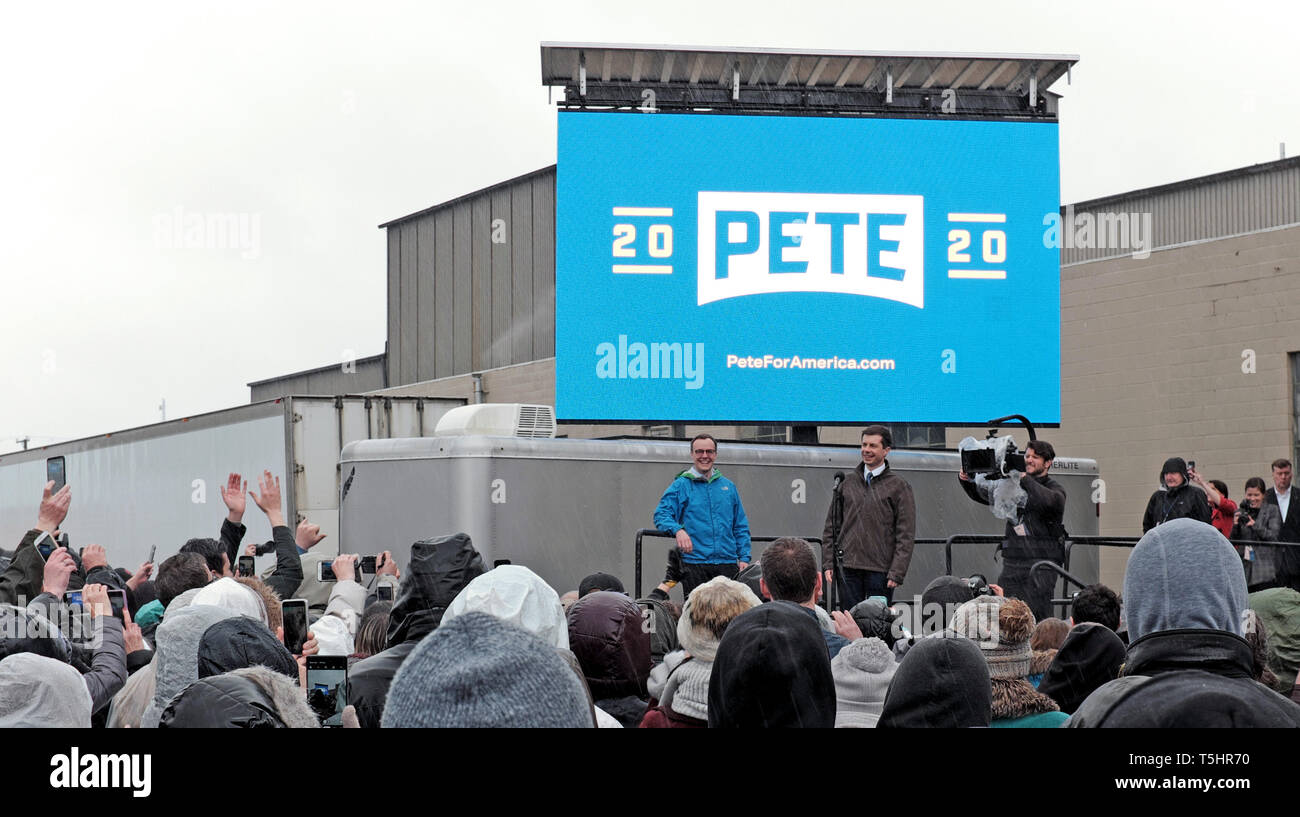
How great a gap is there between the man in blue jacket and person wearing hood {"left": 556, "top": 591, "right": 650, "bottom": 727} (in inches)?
200

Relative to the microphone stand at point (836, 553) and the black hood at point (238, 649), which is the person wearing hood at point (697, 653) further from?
the microphone stand at point (836, 553)

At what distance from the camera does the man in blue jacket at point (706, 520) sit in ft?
32.3

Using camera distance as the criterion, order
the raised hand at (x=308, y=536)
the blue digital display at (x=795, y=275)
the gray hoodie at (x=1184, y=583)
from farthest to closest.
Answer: the blue digital display at (x=795, y=275)
the raised hand at (x=308, y=536)
the gray hoodie at (x=1184, y=583)

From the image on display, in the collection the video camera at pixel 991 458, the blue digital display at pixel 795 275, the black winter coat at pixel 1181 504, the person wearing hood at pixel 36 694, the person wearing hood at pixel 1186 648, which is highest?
the blue digital display at pixel 795 275

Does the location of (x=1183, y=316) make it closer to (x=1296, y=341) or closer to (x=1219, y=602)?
(x=1296, y=341)

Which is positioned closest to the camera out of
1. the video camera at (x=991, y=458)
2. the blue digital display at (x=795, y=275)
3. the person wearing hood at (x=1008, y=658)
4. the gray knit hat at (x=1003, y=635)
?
the person wearing hood at (x=1008, y=658)

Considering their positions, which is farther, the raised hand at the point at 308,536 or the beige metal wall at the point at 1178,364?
the beige metal wall at the point at 1178,364

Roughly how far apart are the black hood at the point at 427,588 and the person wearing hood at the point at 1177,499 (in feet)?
19.3

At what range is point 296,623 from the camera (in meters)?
4.73

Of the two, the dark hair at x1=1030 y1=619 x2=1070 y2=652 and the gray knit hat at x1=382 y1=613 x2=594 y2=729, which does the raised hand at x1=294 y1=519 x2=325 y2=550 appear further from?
the gray knit hat at x1=382 y1=613 x2=594 y2=729

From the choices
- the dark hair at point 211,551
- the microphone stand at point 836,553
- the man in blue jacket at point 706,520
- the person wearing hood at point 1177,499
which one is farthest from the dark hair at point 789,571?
the person wearing hood at point 1177,499

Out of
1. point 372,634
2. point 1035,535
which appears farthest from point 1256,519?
point 372,634

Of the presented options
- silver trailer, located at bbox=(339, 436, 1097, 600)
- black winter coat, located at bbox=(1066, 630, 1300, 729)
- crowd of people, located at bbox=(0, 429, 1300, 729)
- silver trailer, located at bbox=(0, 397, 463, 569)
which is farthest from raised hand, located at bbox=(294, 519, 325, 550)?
silver trailer, located at bbox=(0, 397, 463, 569)

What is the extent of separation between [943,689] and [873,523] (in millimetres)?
5277
